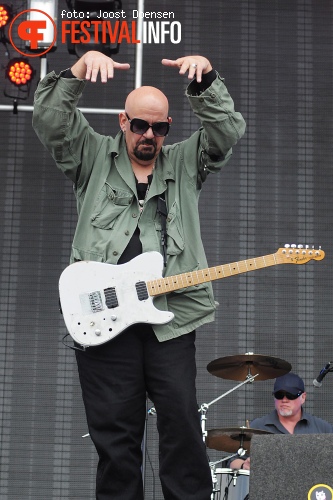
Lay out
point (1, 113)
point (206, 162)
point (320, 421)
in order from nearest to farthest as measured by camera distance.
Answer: point (206, 162) → point (320, 421) → point (1, 113)

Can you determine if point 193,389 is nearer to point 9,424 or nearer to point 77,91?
point 77,91

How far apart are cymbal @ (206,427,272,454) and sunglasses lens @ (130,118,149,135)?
227cm

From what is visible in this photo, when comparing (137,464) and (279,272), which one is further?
(279,272)

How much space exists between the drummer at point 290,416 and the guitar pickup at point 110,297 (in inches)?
98.3

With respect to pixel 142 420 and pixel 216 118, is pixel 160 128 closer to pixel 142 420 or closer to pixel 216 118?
pixel 216 118

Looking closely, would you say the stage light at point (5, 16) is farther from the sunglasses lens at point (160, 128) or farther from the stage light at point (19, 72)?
the sunglasses lens at point (160, 128)

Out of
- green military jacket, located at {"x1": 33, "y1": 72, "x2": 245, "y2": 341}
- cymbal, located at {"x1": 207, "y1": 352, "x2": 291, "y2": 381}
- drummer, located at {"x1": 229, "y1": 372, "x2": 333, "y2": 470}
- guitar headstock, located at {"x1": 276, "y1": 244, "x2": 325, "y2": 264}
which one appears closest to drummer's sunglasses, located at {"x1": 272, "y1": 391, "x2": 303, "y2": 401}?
drummer, located at {"x1": 229, "y1": 372, "x2": 333, "y2": 470}

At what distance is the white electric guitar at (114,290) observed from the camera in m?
3.64

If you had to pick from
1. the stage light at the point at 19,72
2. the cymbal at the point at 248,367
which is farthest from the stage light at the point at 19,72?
the cymbal at the point at 248,367

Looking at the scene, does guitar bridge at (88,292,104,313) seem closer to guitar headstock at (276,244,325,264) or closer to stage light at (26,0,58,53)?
guitar headstock at (276,244,325,264)

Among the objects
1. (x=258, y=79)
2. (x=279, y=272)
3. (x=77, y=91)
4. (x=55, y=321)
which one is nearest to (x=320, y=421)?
(x=279, y=272)

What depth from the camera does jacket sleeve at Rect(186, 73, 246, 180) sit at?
3.70 metres

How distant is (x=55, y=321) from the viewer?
624 cm

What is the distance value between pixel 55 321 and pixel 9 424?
67cm
